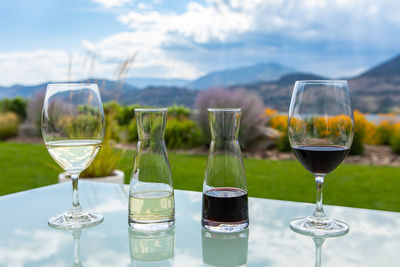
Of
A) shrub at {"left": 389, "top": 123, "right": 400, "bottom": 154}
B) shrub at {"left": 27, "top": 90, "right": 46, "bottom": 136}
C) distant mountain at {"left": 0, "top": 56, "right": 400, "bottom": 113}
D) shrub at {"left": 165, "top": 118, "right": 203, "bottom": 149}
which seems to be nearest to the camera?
shrub at {"left": 389, "top": 123, "right": 400, "bottom": 154}

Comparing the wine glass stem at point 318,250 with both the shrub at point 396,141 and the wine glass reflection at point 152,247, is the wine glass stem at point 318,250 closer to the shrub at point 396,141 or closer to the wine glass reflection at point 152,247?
the wine glass reflection at point 152,247

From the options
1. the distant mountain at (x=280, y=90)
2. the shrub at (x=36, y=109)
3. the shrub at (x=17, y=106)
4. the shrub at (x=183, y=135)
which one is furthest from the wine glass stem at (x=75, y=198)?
the shrub at (x=17, y=106)

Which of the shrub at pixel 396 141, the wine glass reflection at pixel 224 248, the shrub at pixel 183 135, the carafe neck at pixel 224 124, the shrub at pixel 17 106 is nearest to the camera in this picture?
the wine glass reflection at pixel 224 248

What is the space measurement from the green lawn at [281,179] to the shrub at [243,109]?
0.67 metres

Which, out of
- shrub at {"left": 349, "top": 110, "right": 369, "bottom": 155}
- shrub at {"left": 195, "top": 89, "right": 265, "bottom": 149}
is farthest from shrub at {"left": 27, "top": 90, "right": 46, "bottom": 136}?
shrub at {"left": 349, "top": 110, "right": 369, "bottom": 155}

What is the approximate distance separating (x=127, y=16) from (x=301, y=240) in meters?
13.3

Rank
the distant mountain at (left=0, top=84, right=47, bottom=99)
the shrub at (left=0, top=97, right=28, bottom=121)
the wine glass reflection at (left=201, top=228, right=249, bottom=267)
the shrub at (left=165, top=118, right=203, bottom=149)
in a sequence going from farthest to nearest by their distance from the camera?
1. the distant mountain at (left=0, top=84, right=47, bottom=99)
2. the shrub at (left=0, top=97, right=28, bottom=121)
3. the shrub at (left=165, top=118, right=203, bottom=149)
4. the wine glass reflection at (left=201, top=228, right=249, bottom=267)

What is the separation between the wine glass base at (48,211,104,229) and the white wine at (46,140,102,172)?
4.8 inches

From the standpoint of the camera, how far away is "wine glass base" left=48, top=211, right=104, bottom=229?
2.82ft

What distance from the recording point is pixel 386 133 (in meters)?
7.12

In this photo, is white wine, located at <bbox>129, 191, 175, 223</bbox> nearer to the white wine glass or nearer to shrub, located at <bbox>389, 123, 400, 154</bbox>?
the white wine glass

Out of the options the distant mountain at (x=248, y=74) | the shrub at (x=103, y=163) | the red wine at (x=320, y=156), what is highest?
the distant mountain at (x=248, y=74)

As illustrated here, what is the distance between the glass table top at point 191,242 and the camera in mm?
663

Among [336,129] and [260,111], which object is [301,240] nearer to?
[336,129]
